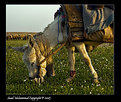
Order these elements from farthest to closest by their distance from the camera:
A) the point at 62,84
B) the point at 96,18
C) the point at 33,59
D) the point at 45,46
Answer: the point at 62,84 < the point at 45,46 < the point at 33,59 < the point at 96,18

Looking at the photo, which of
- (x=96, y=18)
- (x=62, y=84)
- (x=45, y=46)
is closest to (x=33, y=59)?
(x=45, y=46)

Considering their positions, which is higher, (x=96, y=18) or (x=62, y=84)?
(x=96, y=18)

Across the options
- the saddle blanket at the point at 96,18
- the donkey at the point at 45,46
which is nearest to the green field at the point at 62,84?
the donkey at the point at 45,46

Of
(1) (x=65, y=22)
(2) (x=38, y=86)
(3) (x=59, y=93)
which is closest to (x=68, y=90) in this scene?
(3) (x=59, y=93)

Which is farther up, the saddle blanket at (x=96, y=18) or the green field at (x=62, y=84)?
the saddle blanket at (x=96, y=18)

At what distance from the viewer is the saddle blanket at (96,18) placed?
15.9ft

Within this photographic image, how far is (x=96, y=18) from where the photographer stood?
4.96 metres

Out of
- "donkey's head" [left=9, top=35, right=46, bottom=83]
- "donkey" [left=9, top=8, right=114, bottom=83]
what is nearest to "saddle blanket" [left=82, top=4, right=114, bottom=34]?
"donkey" [left=9, top=8, right=114, bottom=83]

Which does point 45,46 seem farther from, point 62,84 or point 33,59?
point 62,84

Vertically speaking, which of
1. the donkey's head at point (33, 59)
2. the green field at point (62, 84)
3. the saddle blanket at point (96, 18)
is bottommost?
the green field at point (62, 84)

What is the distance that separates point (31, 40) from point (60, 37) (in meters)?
0.91

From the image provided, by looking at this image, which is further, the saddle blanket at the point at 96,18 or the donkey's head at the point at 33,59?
the donkey's head at the point at 33,59

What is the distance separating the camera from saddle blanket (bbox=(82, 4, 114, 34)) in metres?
4.84

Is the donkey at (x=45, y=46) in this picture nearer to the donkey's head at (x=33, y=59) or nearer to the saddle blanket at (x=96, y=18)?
the donkey's head at (x=33, y=59)
